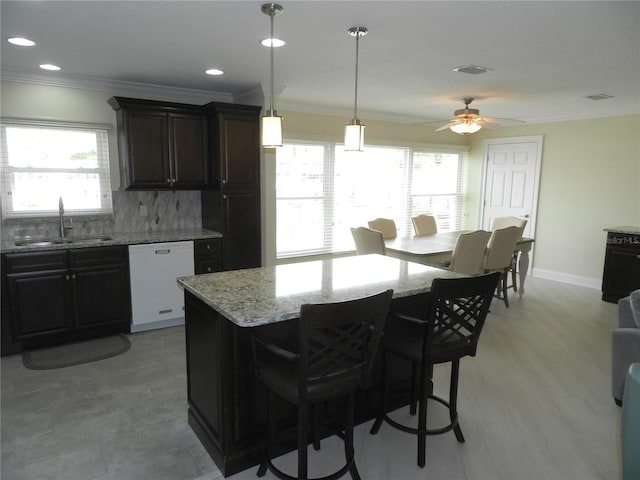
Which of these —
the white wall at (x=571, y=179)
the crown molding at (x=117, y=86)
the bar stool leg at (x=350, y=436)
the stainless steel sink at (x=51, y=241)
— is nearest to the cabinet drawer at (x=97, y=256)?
the stainless steel sink at (x=51, y=241)

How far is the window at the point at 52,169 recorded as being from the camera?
388 cm

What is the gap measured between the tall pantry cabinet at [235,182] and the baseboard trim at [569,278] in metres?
4.45

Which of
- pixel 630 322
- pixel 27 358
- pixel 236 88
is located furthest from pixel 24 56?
pixel 630 322

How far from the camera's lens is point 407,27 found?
103 inches

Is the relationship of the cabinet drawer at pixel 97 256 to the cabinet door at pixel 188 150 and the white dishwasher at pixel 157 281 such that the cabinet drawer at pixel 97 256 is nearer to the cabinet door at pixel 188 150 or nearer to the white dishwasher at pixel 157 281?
the white dishwasher at pixel 157 281

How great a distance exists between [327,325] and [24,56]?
3.34 metres

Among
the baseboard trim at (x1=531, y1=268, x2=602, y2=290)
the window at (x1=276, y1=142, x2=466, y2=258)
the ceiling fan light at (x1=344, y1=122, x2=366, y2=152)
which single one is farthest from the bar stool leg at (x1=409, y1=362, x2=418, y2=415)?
the baseboard trim at (x1=531, y1=268, x2=602, y2=290)

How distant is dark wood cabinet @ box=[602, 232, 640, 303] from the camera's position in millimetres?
5012

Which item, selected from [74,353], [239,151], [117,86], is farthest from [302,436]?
[117,86]

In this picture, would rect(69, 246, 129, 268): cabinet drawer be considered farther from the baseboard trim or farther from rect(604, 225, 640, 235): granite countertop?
the baseboard trim

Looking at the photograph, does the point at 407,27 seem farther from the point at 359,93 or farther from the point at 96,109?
the point at 96,109

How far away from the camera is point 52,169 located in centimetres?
406

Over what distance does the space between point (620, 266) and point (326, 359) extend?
492 centimetres

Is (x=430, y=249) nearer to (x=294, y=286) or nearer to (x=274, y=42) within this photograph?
(x=294, y=286)
